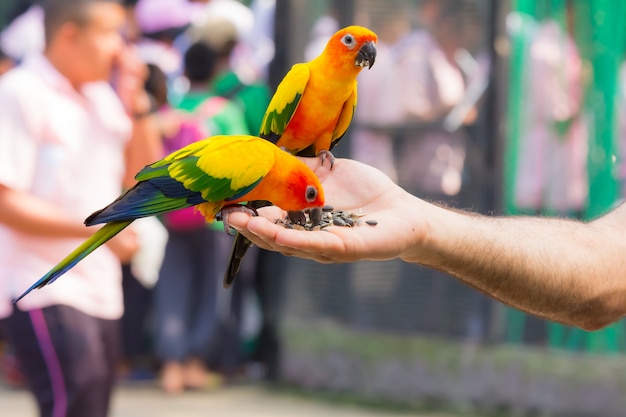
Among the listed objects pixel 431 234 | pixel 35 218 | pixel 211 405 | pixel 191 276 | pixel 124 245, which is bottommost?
pixel 211 405

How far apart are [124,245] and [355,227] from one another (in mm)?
1741

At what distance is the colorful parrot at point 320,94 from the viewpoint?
3330mm

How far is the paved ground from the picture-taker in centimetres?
646

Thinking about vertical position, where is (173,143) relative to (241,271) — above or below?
above

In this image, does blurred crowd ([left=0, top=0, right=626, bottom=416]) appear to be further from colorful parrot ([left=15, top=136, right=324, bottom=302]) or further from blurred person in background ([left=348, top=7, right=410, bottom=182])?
colorful parrot ([left=15, top=136, right=324, bottom=302])

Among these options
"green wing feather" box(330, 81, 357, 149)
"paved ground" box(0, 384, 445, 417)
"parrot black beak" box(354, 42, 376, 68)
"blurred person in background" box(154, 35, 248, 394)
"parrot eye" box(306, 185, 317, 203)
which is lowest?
"paved ground" box(0, 384, 445, 417)

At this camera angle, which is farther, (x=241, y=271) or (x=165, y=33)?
(x=165, y=33)

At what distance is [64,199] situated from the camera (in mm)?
4004

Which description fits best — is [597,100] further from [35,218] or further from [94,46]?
[35,218]

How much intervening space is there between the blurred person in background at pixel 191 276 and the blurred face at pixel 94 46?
251cm

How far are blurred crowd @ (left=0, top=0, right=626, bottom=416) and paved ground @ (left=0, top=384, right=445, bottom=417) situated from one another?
16cm

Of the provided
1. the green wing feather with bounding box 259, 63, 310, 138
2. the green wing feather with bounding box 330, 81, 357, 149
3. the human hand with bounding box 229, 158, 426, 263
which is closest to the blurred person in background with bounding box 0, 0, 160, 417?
the green wing feather with bounding box 259, 63, 310, 138

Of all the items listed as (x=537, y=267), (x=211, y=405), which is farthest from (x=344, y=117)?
(x=211, y=405)

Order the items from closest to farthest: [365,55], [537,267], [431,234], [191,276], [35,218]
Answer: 1. [431,234]
2. [537,267]
3. [365,55]
4. [35,218]
5. [191,276]
